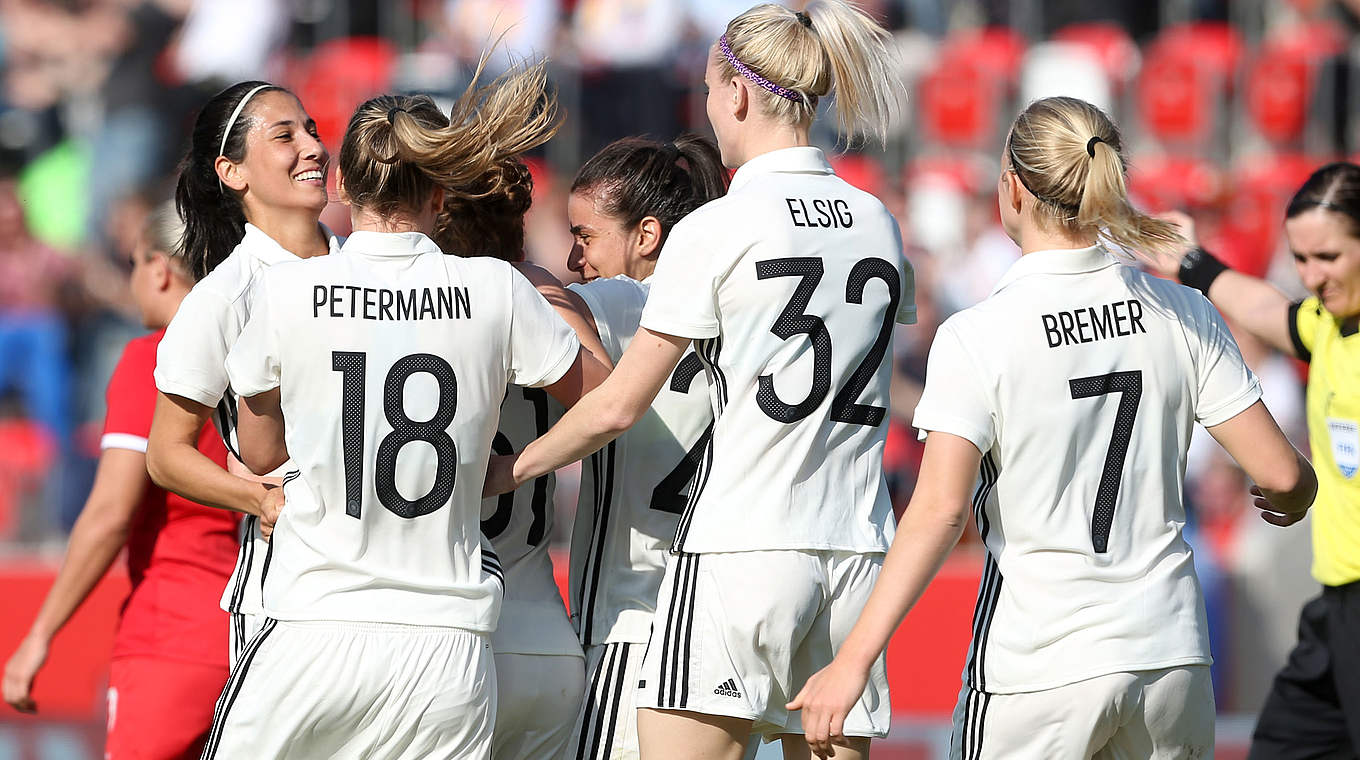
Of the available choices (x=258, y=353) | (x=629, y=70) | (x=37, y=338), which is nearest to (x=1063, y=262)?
(x=258, y=353)

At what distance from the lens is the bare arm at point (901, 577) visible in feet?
8.87

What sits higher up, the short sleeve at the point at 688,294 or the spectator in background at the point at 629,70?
the spectator in background at the point at 629,70

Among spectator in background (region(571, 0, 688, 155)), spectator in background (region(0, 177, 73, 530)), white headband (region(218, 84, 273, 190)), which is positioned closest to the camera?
white headband (region(218, 84, 273, 190))

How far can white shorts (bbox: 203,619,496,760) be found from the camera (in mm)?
2869

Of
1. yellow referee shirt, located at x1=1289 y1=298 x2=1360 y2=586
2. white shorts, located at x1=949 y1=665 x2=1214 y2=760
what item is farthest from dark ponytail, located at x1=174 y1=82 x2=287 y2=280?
yellow referee shirt, located at x1=1289 y1=298 x2=1360 y2=586

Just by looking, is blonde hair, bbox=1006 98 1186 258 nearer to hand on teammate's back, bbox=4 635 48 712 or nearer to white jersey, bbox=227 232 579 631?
white jersey, bbox=227 232 579 631

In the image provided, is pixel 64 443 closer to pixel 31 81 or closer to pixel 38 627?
pixel 31 81

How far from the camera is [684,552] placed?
308 cm

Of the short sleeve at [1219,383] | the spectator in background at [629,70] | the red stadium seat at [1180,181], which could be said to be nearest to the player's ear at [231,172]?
the short sleeve at [1219,383]

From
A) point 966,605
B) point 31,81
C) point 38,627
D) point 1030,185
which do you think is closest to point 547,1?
point 31,81

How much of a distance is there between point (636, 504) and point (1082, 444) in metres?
1.04

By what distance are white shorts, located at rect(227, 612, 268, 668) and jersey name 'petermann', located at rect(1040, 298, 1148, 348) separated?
5.48 feet

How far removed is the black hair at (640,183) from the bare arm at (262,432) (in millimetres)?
924

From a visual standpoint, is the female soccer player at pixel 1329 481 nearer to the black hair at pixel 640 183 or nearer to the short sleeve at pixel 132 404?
the black hair at pixel 640 183
